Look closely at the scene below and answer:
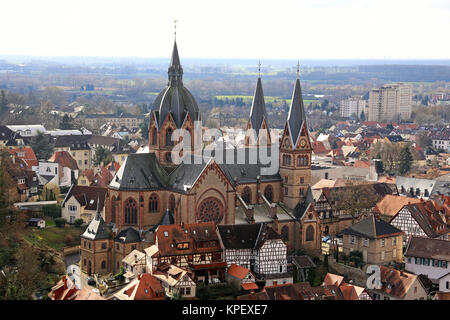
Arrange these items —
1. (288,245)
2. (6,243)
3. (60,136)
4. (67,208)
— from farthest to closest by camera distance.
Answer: (60,136) → (67,208) → (288,245) → (6,243)

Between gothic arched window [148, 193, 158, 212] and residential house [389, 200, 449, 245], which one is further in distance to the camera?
residential house [389, 200, 449, 245]

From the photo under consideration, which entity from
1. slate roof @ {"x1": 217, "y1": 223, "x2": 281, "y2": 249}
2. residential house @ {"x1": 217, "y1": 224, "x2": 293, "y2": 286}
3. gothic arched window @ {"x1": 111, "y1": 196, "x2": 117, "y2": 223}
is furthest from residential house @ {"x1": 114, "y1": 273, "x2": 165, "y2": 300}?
gothic arched window @ {"x1": 111, "y1": 196, "x2": 117, "y2": 223}

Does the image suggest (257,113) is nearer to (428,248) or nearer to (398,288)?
(428,248)

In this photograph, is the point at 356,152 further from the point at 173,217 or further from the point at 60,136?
the point at 173,217

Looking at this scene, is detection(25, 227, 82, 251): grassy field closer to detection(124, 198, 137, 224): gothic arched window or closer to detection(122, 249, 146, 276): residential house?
detection(124, 198, 137, 224): gothic arched window

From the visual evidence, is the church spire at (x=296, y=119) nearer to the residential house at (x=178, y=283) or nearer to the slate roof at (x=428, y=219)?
the slate roof at (x=428, y=219)
